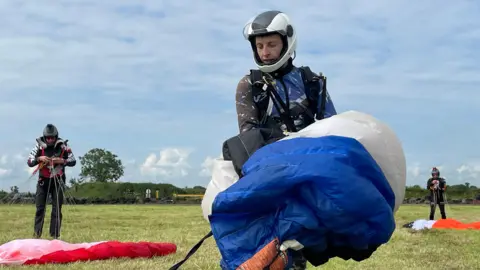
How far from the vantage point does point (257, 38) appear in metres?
3.73

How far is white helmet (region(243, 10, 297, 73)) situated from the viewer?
3648mm

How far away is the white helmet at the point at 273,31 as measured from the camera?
365cm

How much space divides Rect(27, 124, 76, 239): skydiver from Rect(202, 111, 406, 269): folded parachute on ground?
7746 millimetres

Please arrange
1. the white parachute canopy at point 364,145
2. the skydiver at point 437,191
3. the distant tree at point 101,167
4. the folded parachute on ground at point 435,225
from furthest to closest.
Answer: the distant tree at point 101,167 → the skydiver at point 437,191 → the folded parachute on ground at point 435,225 → the white parachute canopy at point 364,145

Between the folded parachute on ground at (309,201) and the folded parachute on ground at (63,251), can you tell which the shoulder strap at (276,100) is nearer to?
the folded parachute on ground at (309,201)

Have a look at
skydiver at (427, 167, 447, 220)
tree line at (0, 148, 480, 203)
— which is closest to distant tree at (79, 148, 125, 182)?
tree line at (0, 148, 480, 203)

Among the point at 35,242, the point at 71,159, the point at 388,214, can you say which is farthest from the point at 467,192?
the point at 388,214

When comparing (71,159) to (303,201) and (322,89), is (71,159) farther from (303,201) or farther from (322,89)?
(303,201)

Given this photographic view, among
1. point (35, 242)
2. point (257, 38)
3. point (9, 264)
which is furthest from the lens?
point (35, 242)

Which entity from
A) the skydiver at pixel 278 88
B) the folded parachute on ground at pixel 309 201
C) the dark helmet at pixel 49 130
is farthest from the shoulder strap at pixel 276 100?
the dark helmet at pixel 49 130

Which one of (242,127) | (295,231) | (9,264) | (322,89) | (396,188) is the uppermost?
(322,89)

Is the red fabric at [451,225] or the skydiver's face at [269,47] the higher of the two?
the skydiver's face at [269,47]

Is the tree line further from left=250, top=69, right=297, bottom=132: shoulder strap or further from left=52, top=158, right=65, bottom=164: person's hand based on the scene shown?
left=250, top=69, right=297, bottom=132: shoulder strap

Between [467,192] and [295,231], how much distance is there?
4020 cm
